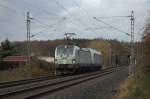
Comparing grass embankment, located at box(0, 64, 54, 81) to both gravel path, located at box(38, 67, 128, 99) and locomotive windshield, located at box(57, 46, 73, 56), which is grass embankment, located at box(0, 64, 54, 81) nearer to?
locomotive windshield, located at box(57, 46, 73, 56)

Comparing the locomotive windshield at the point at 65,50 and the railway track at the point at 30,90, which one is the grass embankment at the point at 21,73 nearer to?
the locomotive windshield at the point at 65,50

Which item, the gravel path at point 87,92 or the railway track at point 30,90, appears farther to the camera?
the gravel path at point 87,92

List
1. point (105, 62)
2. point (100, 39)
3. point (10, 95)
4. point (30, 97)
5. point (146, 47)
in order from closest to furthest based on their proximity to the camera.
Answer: point (30, 97)
point (10, 95)
point (146, 47)
point (105, 62)
point (100, 39)

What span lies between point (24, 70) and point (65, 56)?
5304 millimetres

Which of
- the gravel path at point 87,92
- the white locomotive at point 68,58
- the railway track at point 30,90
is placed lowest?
the gravel path at point 87,92

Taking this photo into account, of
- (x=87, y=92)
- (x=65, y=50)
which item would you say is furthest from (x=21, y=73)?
(x=87, y=92)

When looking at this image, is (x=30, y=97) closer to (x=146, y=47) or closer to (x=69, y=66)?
(x=146, y=47)

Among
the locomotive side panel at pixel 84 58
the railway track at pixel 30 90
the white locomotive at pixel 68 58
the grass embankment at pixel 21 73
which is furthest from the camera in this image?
the locomotive side panel at pixel 84 58

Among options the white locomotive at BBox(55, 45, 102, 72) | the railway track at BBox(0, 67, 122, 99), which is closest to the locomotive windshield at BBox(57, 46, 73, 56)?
the white locomotive at BBox(55, 45, 102, 72)

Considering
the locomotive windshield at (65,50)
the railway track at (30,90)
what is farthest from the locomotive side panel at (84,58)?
the railway track at (30,90)

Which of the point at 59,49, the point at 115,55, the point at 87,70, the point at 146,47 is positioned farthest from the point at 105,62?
the point at 146,47

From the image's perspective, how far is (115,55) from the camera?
12088 cm

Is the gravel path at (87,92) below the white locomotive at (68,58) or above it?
below

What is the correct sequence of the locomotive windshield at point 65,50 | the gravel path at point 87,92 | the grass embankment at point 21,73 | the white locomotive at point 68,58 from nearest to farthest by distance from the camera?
1. the gravel path at point 87,92
2. the grass embankment at point 21,73
3. the white locomotive at point 68,58
4. the locomotive windshield at point 65,50
